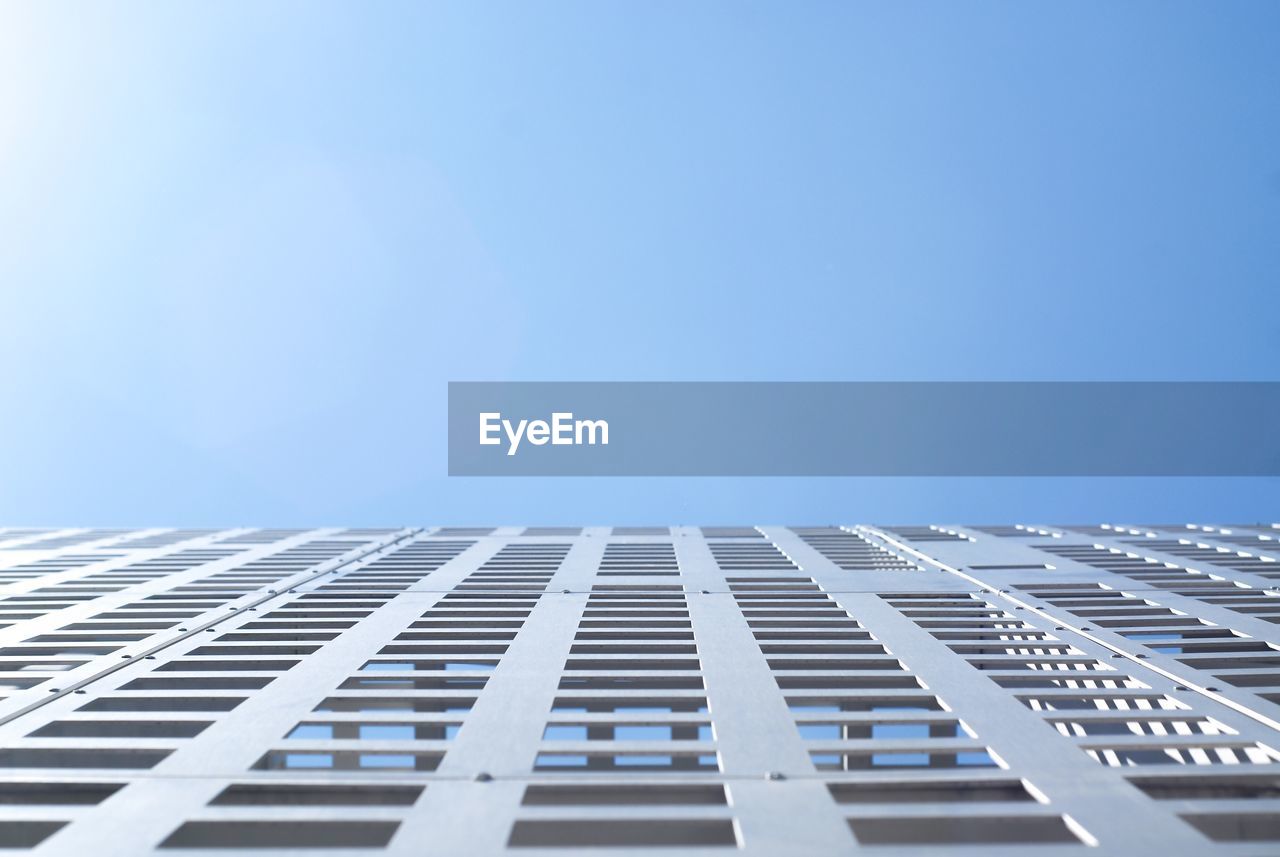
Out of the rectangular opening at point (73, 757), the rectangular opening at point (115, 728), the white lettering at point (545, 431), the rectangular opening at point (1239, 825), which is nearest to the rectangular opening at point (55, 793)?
the rectangular opening at point (73, 757)

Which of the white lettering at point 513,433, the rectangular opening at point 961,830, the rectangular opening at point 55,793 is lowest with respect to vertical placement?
the rectangular opening at point 961,830

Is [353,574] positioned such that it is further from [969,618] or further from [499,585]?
[969,618]

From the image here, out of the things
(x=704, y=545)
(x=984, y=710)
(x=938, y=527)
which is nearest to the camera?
(x=984, y=710)

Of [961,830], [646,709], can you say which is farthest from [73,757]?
[961,830]

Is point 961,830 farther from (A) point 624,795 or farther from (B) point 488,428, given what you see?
(B) point 488,428

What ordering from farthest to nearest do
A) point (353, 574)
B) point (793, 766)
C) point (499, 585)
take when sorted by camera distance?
point (353, 574) → point (499, 585) → point (793, 766)

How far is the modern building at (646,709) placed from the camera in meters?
5.86

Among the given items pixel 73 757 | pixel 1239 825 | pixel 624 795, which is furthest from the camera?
pixel 73 757

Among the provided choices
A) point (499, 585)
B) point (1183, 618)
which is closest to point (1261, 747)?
point (1183, 618)

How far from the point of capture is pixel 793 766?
6.69 metres

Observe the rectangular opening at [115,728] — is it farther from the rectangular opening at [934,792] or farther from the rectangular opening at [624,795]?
the rectangular opening at [934,792]

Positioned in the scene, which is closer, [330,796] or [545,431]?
[330,796]

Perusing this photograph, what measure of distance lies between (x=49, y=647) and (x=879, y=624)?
1095 cm

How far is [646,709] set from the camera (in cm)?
970
